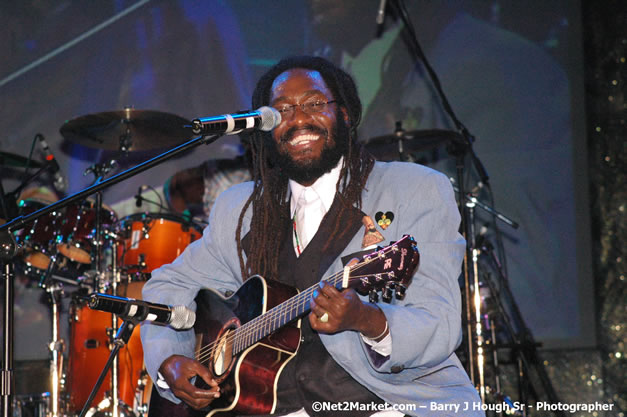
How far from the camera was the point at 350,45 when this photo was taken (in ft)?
23.0

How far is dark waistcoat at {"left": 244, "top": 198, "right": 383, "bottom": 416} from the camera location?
8.65ft

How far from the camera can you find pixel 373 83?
694 centimetres

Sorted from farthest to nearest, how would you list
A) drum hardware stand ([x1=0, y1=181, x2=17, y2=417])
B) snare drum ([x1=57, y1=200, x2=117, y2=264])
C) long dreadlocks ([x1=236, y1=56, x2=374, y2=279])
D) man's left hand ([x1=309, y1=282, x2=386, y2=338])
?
1. snare drum ([x1=57, y1=200, x2=117, y2=264])
2. drum hardware stand ([x1=0, y1=181, x2=17, y2=417])
3. long dreadlocks ([x1=236, y1=56, x2=374, y2=279])
4. man's left hand ([x1=309, y1=282, x2=386, y2=338])

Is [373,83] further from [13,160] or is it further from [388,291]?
[388,291]

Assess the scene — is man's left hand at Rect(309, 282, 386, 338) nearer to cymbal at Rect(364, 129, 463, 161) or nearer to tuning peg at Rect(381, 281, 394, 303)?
tuning peg at Rect(381, 281, 394, 303)

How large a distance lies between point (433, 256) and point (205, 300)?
1.11 meters

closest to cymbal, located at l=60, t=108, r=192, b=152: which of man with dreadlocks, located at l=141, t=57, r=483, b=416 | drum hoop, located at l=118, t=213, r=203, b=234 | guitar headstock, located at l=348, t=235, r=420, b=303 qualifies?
drum hoop, located at l=118, t=213, r=203, b=234

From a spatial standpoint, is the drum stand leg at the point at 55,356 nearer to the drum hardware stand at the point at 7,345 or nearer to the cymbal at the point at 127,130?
the cymbal at the point at 127,130

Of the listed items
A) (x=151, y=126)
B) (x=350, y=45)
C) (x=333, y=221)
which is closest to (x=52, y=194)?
(x=151, y=126)

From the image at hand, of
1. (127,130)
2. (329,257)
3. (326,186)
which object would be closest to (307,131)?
(326,186)

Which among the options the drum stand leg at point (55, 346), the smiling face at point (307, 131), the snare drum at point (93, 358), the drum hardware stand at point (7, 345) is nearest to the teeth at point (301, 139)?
the smiling face at point (307, 131)

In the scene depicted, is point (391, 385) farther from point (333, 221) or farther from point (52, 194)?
point (52, 194)

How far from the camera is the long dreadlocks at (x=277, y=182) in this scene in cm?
303

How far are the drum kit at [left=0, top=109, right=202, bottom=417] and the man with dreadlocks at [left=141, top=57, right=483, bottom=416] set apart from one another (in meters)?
2.06
